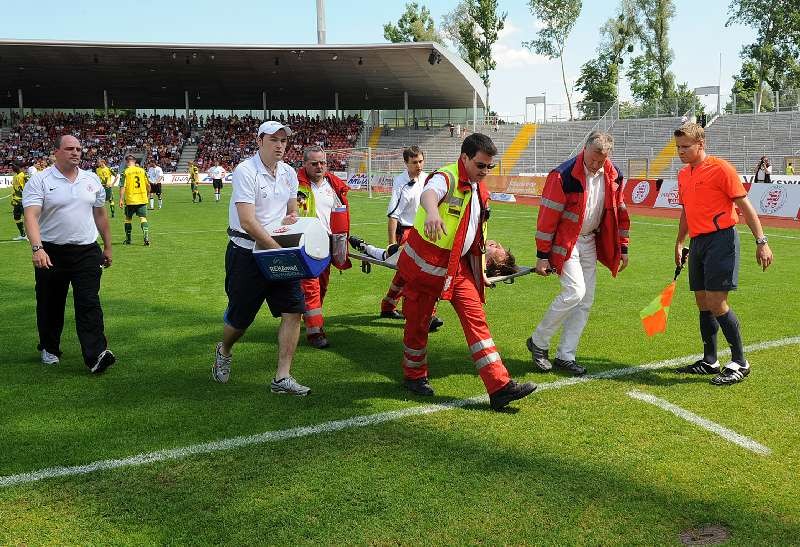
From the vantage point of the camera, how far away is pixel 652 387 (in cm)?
536

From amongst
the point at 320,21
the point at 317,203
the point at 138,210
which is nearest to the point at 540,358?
the point at 317,203

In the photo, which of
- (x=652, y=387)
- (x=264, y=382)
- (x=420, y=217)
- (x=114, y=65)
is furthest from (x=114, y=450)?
(x=114, y=65)

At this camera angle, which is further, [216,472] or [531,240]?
[531,240]

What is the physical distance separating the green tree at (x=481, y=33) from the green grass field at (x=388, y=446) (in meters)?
63.1

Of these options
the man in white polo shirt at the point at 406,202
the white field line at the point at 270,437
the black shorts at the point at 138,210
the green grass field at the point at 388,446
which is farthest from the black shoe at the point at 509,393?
the black shorts at the point at 138,210

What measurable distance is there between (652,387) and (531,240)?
10378mm

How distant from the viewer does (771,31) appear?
58656 mm

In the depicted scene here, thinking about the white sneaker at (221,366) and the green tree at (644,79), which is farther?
the green tree at (644,79)

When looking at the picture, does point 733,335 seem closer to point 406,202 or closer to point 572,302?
point 572,302

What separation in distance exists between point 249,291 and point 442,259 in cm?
148

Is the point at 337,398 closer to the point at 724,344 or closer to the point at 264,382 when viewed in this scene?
the point at 264,382

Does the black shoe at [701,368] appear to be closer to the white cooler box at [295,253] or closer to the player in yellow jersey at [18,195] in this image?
the white cooler box at [295,253]

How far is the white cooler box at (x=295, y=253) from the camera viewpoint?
16.4 ft

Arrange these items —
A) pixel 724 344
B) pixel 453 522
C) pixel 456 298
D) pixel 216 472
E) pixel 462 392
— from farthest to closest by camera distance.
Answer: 1. pixel 724 344
2. pixel 462 392
3. pixel 456 298
4. pixel 216 472
5. pixel 453 522
